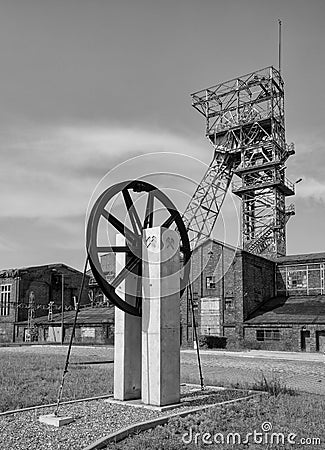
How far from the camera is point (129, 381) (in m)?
10.9

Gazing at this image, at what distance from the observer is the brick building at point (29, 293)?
180 ft

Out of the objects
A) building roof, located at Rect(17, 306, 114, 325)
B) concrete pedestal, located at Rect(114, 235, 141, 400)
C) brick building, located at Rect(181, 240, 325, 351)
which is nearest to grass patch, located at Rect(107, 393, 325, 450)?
concrete pedestal, located at Rect(114, 235, 141, 400)

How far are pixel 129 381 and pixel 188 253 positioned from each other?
311 cm

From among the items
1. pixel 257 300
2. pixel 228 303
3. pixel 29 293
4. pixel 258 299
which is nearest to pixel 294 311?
pixel 257 300

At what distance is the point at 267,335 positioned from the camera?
39.7 m

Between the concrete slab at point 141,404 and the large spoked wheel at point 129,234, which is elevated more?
the large spoked wheel at point 129,234

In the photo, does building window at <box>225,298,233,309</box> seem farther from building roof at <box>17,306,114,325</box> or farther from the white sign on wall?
the white sign on wall

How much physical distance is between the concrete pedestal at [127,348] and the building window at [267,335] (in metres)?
29.6

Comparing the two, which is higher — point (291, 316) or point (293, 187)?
point (293, 187)


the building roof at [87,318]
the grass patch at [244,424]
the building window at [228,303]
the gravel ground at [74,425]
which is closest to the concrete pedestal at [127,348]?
the gravel ground at [74,425]

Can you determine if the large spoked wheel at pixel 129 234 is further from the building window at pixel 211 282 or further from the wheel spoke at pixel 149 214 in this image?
the building window at pixel 211 282

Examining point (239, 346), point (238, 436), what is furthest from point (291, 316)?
point (238, 436)

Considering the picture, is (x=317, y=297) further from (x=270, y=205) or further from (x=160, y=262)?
(x=160, y=262)

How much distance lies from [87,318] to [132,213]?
125 feet
